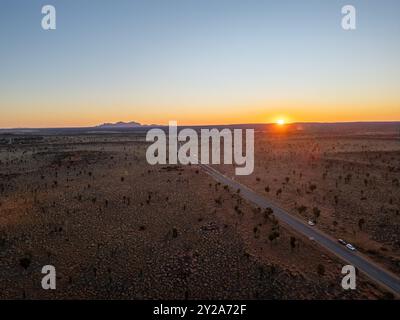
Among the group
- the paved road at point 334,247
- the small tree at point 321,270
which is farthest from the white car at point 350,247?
the small tree at point 321,270

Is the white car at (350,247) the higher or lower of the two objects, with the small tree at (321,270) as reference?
higher

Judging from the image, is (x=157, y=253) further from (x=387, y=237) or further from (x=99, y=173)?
(x=99, y=173)

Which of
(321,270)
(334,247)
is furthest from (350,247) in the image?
(321,270)

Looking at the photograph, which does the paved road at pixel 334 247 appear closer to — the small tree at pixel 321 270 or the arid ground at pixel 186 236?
the arid ground at pixel 186 236

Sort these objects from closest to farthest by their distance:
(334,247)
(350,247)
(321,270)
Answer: (321,270) → (350,247) → (334,247)

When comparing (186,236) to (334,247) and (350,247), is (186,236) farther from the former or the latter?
A: (350,247)

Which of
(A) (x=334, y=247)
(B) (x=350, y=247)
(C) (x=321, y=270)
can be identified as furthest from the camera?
(A) (x=334, y=247)

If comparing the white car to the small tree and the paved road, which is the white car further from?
the small tree
